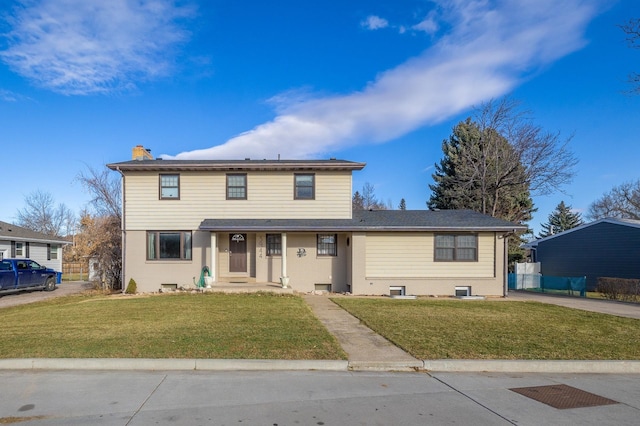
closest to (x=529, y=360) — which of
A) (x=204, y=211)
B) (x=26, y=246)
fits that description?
(x=204, y=211)

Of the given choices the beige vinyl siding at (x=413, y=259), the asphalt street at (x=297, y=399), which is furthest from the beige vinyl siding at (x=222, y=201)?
the asphalt street at (x=297, y=399)

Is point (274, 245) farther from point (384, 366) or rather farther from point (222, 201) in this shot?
point (384, 366)

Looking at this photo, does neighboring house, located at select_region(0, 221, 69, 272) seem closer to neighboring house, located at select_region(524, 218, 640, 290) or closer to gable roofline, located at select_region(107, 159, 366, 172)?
gable roofline, located at select_region(107, 159, 366, 172)

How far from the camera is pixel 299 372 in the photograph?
6.36m

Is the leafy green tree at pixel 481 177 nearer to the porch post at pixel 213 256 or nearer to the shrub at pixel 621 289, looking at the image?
the shrub at pixel 621 289

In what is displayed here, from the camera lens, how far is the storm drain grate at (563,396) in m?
5.18

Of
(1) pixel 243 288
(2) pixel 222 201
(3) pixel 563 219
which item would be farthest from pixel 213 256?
(3) pixel 563 219

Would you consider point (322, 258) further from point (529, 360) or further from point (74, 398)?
point (74, 398)

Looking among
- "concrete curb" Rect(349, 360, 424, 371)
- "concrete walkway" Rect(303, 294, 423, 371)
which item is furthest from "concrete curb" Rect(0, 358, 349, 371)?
"concrete walkway" Rect(303, 294, 423, 371)

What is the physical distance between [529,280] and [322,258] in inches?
560

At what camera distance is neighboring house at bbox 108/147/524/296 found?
18.2 m

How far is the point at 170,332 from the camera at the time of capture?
864 centimetres

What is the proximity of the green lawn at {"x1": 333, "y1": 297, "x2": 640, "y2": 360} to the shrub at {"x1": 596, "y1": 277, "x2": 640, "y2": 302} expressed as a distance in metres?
6.78

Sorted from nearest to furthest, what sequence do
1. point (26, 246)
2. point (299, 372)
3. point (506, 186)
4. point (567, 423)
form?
point (567, 423), point (299, 372), point (26, 246), point (506, 186)
